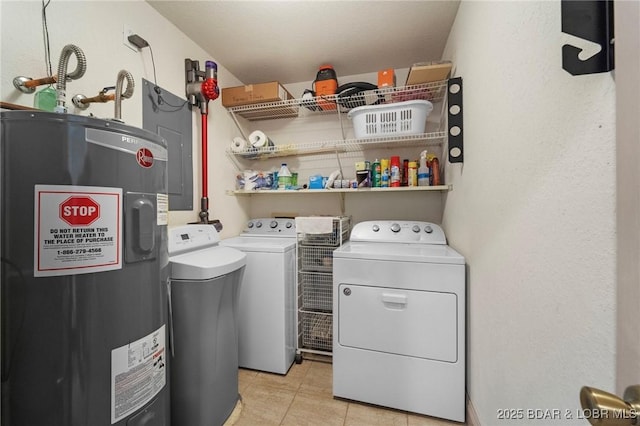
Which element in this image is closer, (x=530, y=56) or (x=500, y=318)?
(x=530, y=56)

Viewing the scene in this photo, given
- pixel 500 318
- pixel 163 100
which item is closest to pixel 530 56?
pixel 500 318

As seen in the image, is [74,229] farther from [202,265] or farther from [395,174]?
[395,174]

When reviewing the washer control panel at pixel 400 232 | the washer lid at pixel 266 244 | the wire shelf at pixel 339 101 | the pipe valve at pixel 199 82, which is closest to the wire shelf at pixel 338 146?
the wire shelf at pixel 339 101

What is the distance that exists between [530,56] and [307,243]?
5.41 feet

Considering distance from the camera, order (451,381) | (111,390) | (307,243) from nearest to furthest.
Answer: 1. (111,390)
2. (451,381)
3. (307,243)

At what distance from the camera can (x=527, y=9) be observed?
2.59 ft

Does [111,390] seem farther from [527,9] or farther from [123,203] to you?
[527,9]

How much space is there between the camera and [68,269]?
0.75 metres

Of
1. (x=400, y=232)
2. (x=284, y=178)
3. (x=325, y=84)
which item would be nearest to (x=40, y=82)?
(x=284, y=178)

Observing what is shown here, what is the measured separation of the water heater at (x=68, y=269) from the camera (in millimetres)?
722

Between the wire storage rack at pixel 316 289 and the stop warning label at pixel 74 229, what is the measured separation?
132cm

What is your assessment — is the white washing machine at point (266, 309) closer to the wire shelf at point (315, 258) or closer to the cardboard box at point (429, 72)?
the wire shelf at point (315, 258)

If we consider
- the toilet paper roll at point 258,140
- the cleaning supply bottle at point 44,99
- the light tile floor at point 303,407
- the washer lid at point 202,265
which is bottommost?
the light tile floor at point 303,407

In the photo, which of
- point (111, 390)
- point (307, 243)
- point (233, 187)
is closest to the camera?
point (111, 390)
